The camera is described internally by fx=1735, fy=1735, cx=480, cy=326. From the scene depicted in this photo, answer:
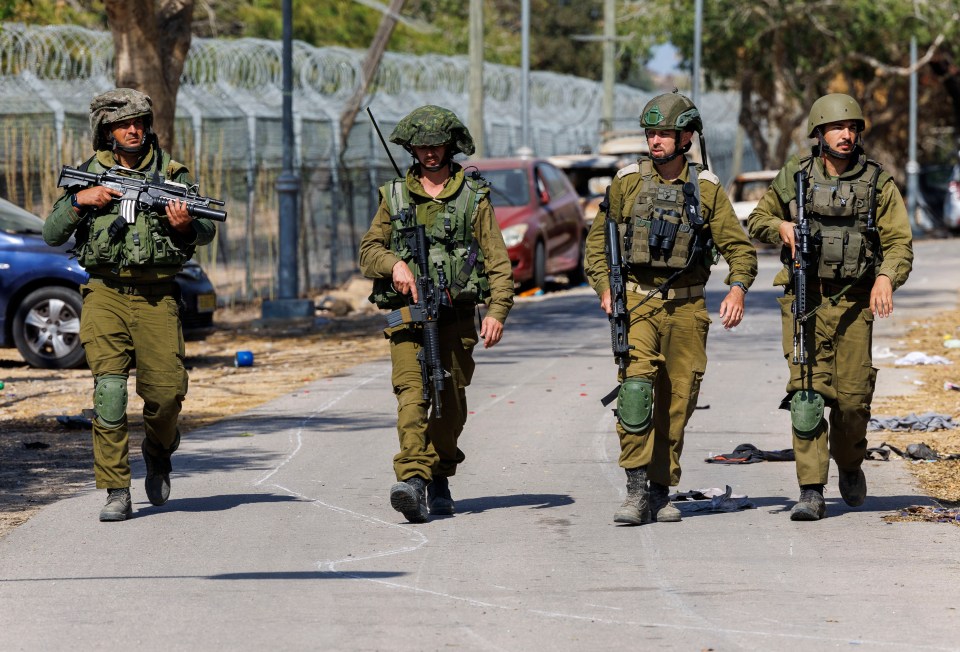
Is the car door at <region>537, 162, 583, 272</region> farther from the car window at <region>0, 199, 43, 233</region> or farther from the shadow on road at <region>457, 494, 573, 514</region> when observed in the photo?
the shadow on road at <region>457, 494, 573, 514</region>

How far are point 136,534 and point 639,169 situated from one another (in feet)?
8.99

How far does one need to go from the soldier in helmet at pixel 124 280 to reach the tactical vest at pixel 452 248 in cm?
86

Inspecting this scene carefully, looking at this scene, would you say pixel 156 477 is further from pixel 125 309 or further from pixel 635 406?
pixel 635 406

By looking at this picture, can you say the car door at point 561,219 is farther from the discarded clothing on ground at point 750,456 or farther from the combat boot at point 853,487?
the combat boot at point 853,487

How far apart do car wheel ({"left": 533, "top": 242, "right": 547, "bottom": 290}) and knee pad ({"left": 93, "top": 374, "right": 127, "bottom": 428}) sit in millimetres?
13811

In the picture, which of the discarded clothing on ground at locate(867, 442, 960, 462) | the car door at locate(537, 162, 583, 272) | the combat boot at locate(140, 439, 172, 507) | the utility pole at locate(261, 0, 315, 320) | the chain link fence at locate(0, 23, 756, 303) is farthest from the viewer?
the car door at locate(537, 162, 583, 272)

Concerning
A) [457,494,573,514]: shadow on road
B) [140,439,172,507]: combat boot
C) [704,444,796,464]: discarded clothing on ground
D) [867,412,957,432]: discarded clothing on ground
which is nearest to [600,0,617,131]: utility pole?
[867,412,957,432]: discarded clothing on ground

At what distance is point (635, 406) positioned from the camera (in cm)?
745

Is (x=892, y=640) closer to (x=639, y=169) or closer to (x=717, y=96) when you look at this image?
(x=639, y=169)

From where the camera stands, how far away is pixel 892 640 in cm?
559

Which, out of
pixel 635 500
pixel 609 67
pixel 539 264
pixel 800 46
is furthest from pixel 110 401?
pixel 800 46

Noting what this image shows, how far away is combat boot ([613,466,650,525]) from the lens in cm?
759

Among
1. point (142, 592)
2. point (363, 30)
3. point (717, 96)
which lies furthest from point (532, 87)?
point (142, 592)

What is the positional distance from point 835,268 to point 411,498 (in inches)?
83.3
